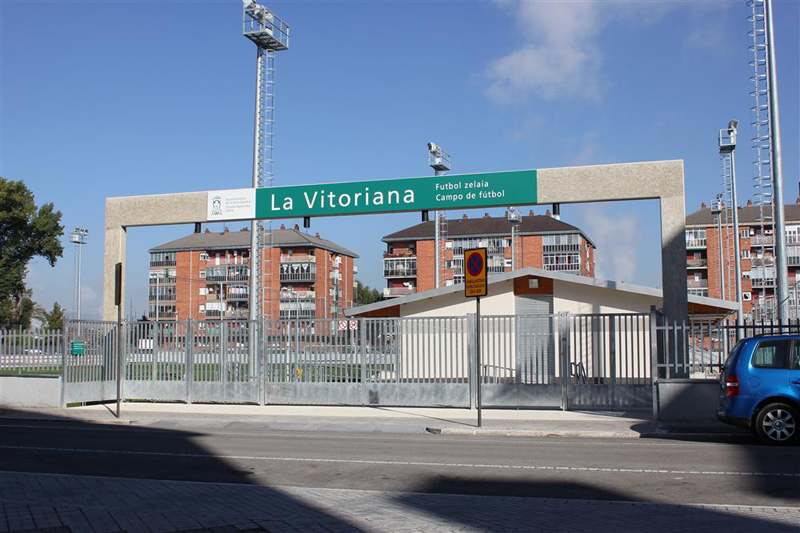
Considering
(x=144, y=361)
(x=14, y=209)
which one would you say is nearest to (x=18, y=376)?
(x=144, y=361)

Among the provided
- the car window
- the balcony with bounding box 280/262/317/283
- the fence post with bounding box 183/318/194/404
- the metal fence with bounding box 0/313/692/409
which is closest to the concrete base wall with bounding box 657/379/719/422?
the metal fence with bounding box 0/313/692/409

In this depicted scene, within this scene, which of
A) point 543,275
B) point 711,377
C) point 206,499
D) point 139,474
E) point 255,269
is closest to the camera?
point 206,499

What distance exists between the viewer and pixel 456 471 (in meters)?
10.4

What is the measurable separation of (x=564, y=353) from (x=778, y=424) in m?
6.46

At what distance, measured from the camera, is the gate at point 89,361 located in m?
20.7

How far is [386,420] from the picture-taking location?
1730cm

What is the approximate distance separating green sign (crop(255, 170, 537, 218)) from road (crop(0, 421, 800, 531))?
6735 millimetres

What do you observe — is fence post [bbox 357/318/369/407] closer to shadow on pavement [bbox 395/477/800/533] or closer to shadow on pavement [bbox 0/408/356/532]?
shadow on pavement [bbox 0/408/356/532]

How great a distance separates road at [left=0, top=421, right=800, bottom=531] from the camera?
754cm

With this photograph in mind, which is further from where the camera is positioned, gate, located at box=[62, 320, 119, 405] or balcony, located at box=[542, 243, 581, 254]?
balcony, located at box=[542, 243, 581, 254]

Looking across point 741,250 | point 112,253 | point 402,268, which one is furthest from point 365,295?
point 112,253

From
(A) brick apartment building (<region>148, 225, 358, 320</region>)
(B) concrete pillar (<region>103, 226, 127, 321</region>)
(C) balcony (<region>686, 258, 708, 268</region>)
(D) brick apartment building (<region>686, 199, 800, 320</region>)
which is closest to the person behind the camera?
(B) concrete pillar (<region>103, 226, 127, 321</region>)

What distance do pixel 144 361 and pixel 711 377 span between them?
49.2ft

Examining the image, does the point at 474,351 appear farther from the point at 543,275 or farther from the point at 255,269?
the point at 255,269
